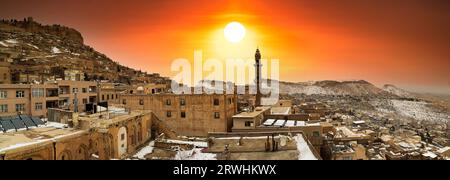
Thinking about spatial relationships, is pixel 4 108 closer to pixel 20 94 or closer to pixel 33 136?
pixel 20 94

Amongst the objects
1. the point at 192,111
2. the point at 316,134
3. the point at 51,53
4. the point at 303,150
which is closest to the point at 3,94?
the point at 192,111

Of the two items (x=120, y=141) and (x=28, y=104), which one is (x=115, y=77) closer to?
(x=28, y=104)

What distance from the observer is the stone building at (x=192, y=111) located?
19703mm

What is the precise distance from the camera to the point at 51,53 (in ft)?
171

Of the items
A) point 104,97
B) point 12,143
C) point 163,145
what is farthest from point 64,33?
point 12,143

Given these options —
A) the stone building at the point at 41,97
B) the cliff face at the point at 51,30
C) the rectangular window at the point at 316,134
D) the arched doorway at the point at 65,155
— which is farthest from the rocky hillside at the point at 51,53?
the rectangular window at the point at 316,134

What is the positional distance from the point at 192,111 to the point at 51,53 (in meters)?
41.6

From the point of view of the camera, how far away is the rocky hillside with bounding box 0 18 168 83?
3894cm

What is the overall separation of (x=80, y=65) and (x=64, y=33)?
2827cm

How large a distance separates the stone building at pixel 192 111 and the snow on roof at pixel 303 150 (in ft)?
33.5

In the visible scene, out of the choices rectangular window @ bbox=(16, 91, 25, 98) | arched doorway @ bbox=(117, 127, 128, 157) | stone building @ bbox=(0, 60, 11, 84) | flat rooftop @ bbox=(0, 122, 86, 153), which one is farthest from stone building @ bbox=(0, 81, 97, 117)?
flat rooftop @ bbox=(0, 122, 86, 153)

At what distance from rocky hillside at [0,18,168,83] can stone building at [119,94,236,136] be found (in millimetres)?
17877

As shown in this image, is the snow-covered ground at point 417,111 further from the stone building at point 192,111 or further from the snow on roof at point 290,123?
the stone building at point 192,111
